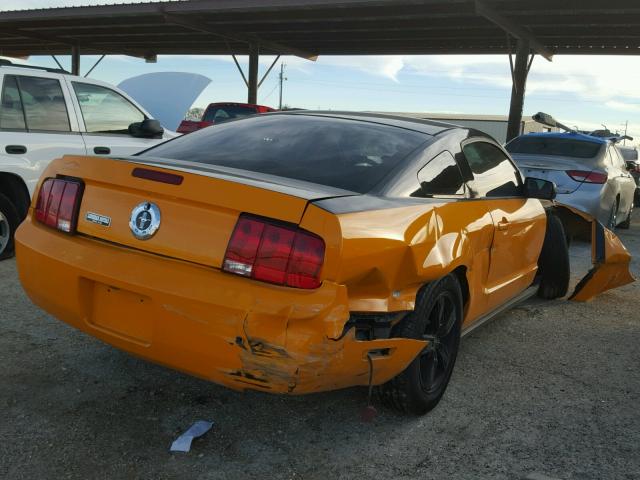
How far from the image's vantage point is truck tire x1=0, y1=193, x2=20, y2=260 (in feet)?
18.2

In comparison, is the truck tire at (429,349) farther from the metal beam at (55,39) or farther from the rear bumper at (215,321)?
the metal beam at (55,39)

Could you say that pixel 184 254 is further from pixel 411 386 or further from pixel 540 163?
pixel 540 163

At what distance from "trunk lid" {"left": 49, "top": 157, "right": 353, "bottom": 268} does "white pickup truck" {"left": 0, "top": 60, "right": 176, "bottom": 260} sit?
3.23m

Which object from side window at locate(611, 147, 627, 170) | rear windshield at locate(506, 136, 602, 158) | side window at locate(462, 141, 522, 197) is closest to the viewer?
side window at locate(462, 141, 522, 197)

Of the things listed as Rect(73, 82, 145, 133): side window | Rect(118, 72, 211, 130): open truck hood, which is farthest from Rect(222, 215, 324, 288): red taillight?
Rect(118, 72, 211, 130): open truck hood

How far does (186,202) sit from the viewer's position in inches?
96.8

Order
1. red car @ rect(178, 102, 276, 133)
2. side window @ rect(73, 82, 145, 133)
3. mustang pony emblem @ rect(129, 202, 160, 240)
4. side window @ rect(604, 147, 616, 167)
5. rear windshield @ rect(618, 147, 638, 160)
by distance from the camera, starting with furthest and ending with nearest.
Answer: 1. rear windshield @ rect(618, 147, 638, 160)
2. red car @ rect(178, 102, 276, 133)
3. side window @ rect(604, 147, 616, 167)
4. side window @ rect(73, 82, 145, 133)
5. mustang pony emblem @ rect(129, 202, 160, 240)

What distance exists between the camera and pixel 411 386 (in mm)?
2875

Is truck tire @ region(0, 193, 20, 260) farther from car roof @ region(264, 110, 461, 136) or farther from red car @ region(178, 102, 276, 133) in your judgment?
red car @ region(178, 102, 276, 133)

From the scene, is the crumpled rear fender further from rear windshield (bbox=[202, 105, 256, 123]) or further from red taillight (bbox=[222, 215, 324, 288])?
rear windshield (bbox=[202, 105, 256, 123])

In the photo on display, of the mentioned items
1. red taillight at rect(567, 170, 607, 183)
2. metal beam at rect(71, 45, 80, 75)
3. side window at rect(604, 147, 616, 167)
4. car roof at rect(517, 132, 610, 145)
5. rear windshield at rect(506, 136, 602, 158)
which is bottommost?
red taillight at rect(567, 170, 607, 183)

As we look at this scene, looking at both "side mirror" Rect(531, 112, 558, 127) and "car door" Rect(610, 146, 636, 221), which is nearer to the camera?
"car door" Rect(610, 146, 636, 221)

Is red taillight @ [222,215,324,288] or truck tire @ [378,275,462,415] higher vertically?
red taillight @ [222,215,324,288]

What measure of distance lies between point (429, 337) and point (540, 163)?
6.04 meters
